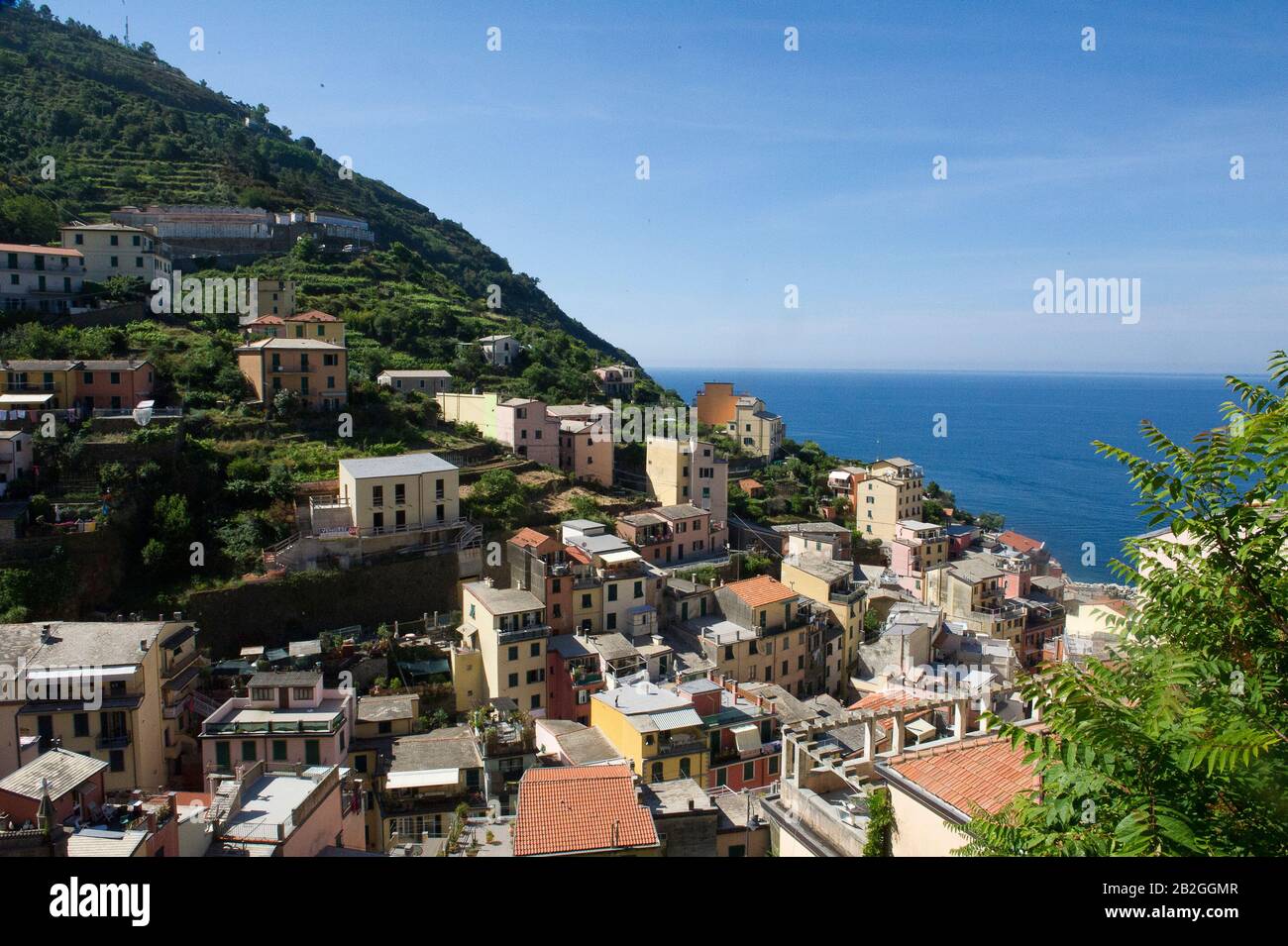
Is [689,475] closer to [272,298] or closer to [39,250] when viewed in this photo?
[272,298]

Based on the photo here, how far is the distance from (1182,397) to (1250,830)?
17620 centimetres

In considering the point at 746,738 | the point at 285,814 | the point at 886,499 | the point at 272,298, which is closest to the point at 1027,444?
the point at 886,499

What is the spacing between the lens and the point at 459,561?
2270 cm

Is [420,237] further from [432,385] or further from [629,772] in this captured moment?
[629,772]

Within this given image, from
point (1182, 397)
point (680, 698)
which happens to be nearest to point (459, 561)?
point (680, 698)

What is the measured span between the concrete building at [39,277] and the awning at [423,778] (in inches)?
1007

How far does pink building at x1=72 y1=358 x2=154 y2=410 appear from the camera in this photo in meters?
24.0

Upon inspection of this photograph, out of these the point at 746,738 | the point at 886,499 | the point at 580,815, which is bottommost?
the point at 746,738

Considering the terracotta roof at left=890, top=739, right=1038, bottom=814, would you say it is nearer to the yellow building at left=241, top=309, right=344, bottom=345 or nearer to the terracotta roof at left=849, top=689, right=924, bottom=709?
the terracotta roof at left=849, top=689, right=924, bottom=709

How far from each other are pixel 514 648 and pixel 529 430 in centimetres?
1238

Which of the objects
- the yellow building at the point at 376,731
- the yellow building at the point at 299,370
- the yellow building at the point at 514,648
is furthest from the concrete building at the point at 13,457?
the yellow building at the point at 514,648

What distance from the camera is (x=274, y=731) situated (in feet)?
47.7

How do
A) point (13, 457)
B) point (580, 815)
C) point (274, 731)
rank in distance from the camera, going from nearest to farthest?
point (580, 815) < point (274, 731) < point (13, 457)
